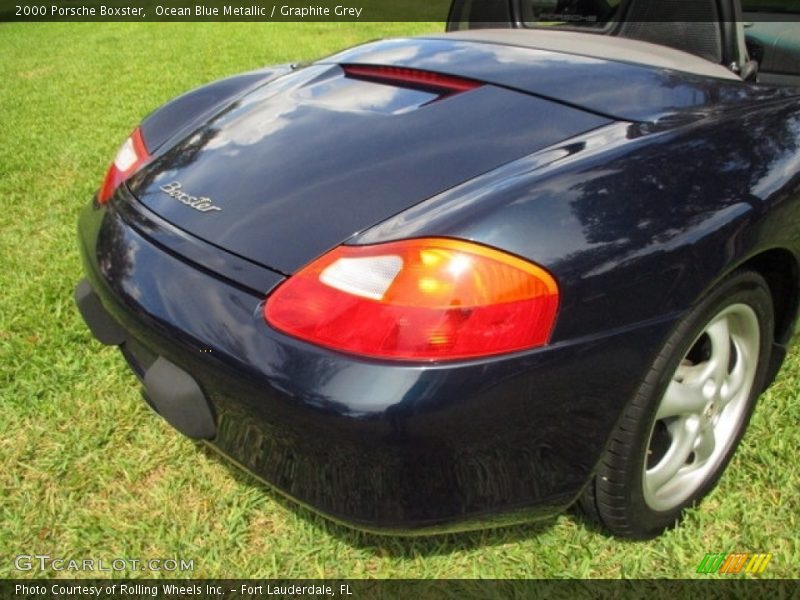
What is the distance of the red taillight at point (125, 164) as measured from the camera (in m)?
2.14

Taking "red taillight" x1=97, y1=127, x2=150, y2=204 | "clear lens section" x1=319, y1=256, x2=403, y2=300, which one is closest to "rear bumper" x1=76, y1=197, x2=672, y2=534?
"clear lens section" x1=319, y1=256, x2=403, y2=300

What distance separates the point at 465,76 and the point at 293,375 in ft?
3.71

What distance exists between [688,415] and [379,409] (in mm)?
963

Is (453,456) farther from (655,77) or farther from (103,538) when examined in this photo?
(655,77)

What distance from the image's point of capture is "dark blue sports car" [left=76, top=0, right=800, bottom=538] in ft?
4.62

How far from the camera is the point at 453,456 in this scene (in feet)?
4.72

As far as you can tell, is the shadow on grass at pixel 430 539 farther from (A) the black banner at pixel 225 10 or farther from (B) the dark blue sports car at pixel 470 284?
(A) the black banner at pixel 225 10

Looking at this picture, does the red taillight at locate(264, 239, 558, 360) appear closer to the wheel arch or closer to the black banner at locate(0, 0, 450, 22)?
the wheel arch

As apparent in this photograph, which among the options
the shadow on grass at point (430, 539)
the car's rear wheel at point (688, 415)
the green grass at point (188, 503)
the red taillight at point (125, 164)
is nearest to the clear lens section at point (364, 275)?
the car's rear wheel at point (688, 415)

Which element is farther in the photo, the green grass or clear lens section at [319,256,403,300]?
the green grass

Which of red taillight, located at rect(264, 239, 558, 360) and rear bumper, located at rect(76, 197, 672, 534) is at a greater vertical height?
red taillight, located at rect(264, 239, 558, 360)

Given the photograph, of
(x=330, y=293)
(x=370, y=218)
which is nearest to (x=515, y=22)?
(x=370, y=218)

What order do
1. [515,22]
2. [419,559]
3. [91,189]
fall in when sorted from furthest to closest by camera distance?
[91,189] < [515,22] < [419,559]

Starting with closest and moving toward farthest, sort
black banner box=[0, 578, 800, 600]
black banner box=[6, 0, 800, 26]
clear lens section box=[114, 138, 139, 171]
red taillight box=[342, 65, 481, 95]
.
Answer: black banner box=[0, 578, 800, 600]
red taillight box=[342, 65, 481, 95]
clear lens section box=[114, 138, 139, 171]
black banner box=[6, 0, 800, 26]
